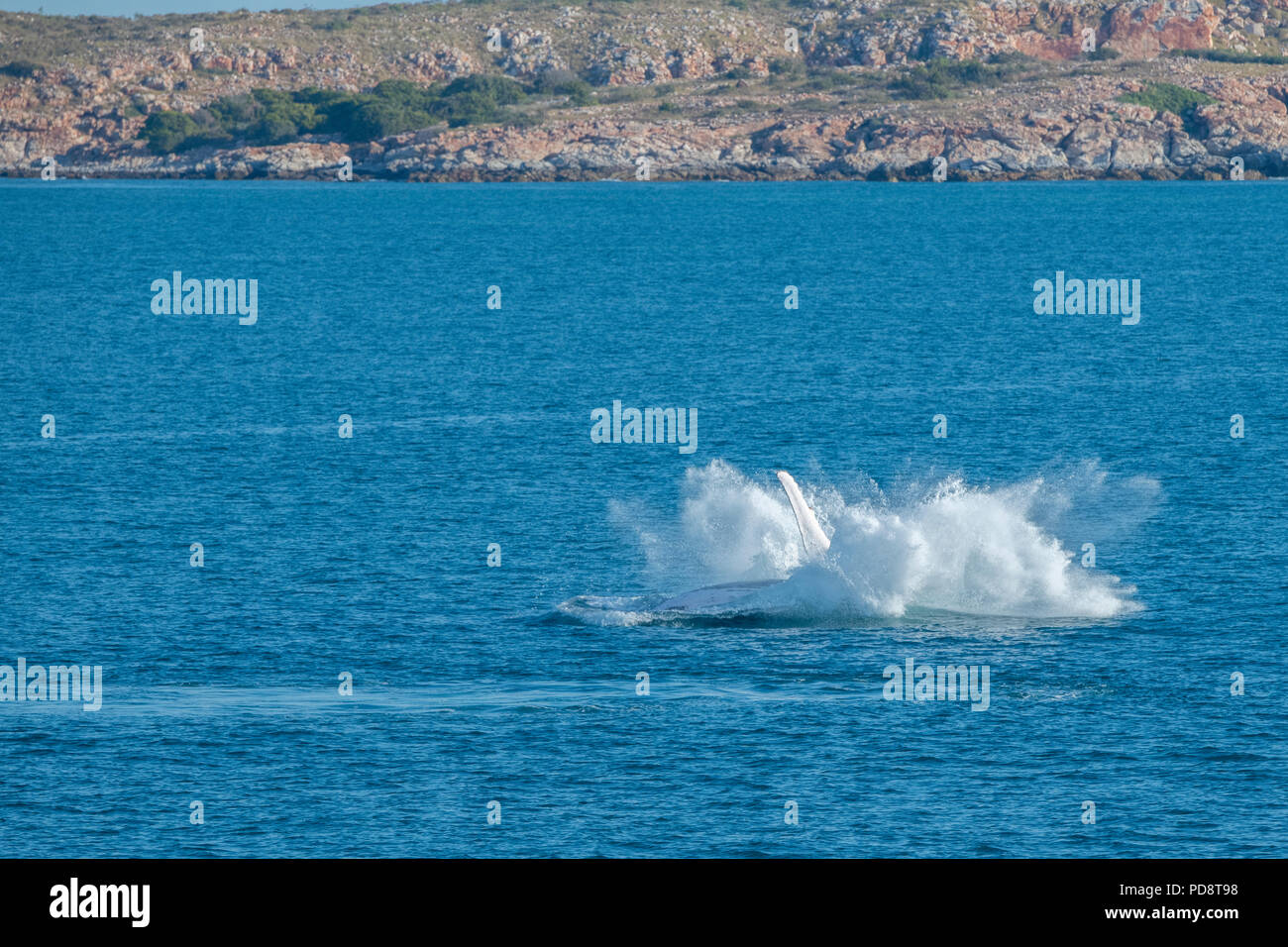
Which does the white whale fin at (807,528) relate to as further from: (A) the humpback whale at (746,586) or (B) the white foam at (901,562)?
(B) the white foam at (901,562)

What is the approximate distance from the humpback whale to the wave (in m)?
0.24

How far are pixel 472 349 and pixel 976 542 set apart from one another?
8433 centimetres

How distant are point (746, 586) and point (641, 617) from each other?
403 cm

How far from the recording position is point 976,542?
62594 mm

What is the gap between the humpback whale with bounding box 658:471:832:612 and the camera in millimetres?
59875

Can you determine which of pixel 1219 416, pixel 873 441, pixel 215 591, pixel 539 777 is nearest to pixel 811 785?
pixel 539 777

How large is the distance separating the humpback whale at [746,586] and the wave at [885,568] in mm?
236

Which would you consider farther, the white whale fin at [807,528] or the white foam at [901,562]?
the white foam at [901,562]

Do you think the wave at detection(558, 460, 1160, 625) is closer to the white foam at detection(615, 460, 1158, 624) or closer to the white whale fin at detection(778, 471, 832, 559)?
the white foam at detection(615, 460, 1158, 624)

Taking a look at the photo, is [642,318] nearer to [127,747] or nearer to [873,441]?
[873,441]

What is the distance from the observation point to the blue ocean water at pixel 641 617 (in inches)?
1741

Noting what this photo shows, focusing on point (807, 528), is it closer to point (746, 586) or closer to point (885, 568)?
point (885, 568)
